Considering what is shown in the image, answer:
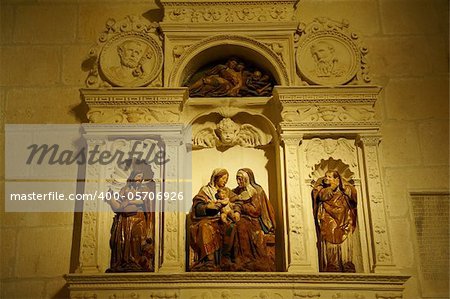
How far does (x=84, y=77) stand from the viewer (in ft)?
20.6

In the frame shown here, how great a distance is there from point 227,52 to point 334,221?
86.8 inches

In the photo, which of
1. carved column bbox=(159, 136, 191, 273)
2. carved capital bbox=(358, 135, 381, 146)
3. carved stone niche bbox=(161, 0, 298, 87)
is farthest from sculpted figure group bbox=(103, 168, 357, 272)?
carved stone niche bbox=(161, 0, 298, 87)

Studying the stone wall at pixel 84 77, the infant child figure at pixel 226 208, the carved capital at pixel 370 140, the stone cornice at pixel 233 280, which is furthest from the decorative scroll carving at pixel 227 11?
the stone cornice at pixel 233 280

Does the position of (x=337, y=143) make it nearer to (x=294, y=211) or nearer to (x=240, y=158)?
(x=294, y=211)

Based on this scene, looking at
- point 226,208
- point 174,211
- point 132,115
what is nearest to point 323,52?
point 226,208

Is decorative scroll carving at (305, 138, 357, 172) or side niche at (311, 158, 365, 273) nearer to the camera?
side niche at (311, 158, 365, 273)

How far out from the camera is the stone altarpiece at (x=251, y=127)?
205 inches

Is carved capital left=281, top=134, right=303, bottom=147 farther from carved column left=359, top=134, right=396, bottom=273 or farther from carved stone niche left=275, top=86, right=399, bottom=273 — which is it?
carved column left=359, top=134, right=396, bottom=273

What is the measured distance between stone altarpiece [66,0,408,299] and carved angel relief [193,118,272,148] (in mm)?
A: 23

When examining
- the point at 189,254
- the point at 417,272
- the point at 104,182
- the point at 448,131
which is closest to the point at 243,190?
the point at 189,254

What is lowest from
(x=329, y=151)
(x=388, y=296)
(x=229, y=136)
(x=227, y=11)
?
(x=388, y=296)

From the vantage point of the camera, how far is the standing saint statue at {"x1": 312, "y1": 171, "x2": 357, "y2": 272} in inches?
213

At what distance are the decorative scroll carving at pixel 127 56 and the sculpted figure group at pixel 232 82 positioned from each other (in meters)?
0.51

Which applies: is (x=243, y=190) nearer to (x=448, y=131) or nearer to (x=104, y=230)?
(x=104, y=230)
